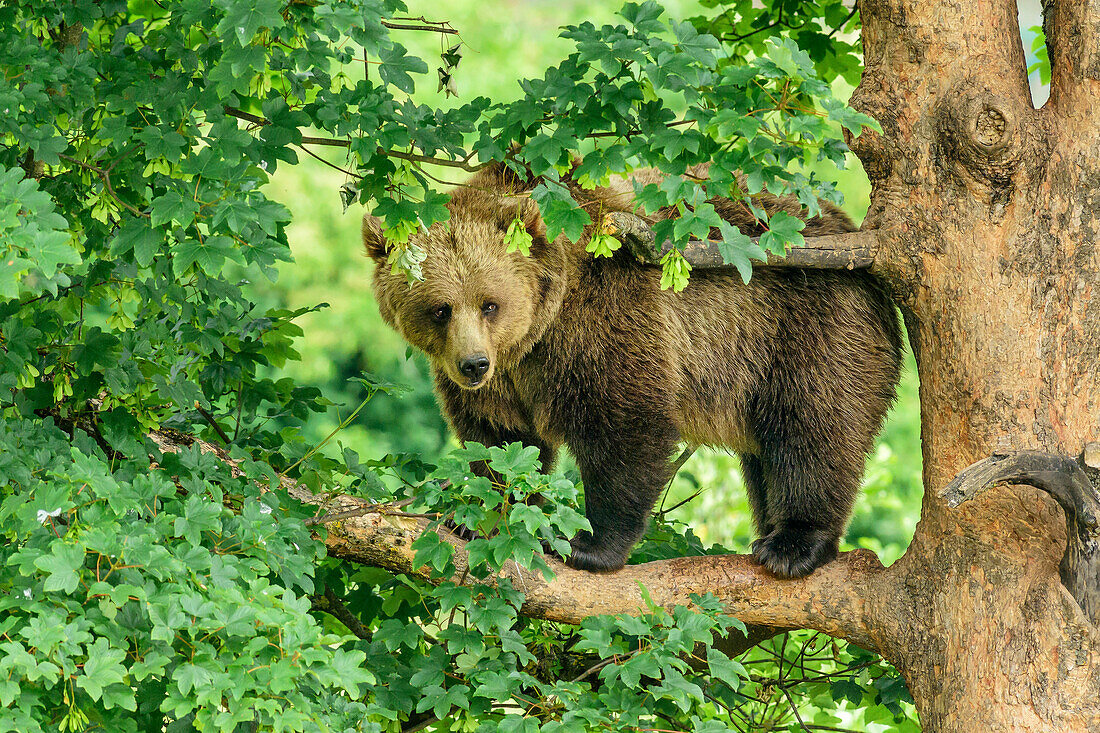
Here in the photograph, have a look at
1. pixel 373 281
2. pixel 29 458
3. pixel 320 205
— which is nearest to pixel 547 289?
pixel 373 281

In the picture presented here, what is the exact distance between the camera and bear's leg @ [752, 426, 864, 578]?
364 cm

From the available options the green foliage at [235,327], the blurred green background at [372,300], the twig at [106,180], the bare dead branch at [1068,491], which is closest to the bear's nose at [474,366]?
the green foliage at [235,327]

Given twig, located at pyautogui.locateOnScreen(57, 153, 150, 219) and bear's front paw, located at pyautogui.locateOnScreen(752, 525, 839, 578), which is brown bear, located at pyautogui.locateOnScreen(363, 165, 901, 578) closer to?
bear's front paw, located at pyautogui.locateOnScreen(752, 525, 839, 578)

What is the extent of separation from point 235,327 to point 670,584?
162 centimetres

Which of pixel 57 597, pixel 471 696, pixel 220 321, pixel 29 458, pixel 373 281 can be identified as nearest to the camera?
pixel 57 597

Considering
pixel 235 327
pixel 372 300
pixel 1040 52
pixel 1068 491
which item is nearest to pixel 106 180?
pixel 235 327

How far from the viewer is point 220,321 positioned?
3.51 m

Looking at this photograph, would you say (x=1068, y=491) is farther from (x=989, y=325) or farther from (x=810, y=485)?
(x=810, y=485)

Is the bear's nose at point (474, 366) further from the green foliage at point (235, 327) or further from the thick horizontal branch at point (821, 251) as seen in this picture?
the thick horizontal branch at point (821, 251)

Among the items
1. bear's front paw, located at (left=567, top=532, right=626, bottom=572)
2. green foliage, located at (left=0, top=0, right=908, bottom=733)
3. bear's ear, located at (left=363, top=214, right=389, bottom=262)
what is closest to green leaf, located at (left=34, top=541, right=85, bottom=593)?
green foliage, located at (left=0, top=0, right=908, bottom=733)

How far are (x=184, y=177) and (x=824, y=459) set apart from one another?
2242 mm

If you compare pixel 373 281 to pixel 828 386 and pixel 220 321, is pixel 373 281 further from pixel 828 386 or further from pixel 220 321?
pixel 828 386

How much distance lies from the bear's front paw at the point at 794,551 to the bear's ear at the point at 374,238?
65.3 inches

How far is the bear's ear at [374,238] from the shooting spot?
12.9 feet
